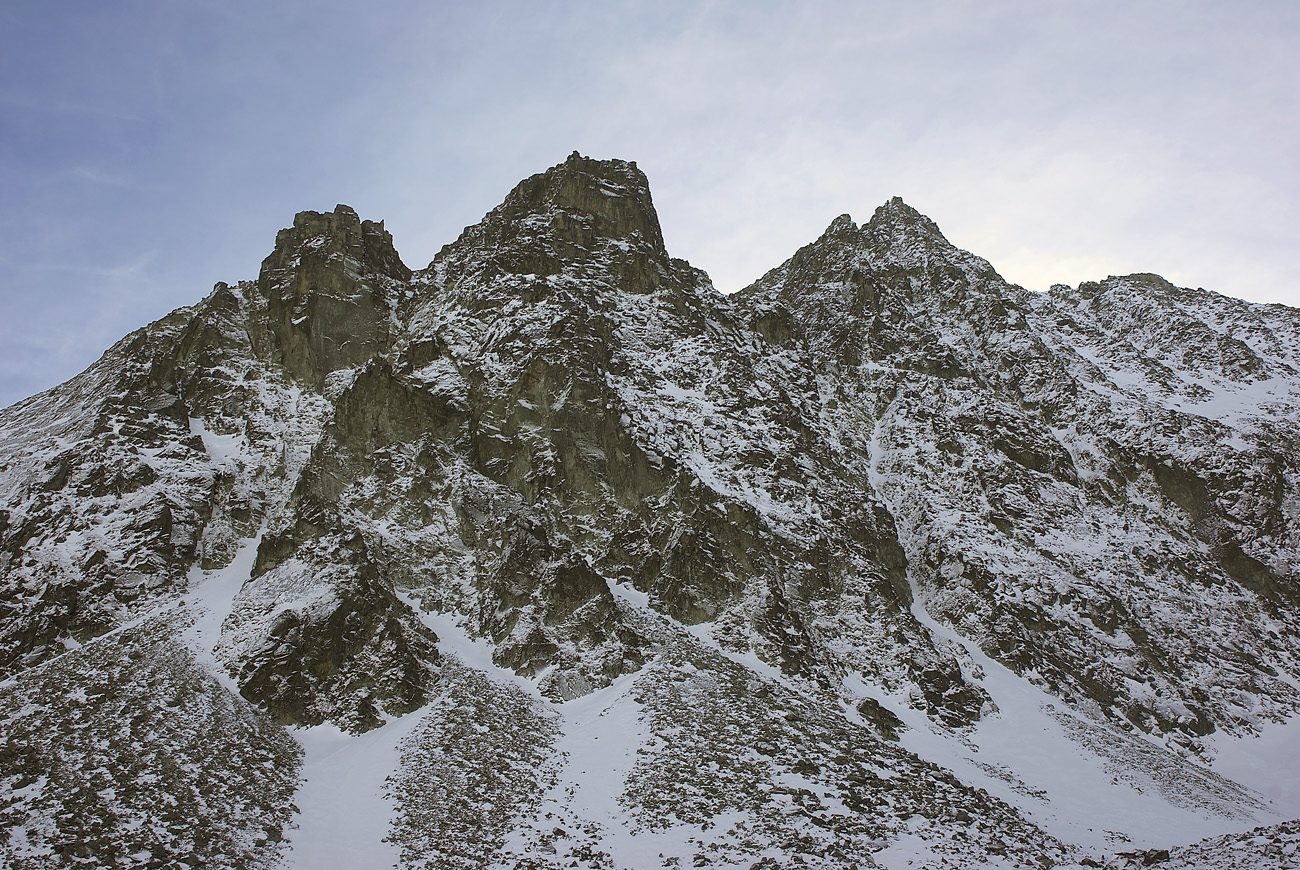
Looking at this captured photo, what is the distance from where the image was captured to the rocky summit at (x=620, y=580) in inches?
1044

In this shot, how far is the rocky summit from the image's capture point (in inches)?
1044

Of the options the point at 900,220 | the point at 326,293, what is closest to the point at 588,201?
the point at 326,293

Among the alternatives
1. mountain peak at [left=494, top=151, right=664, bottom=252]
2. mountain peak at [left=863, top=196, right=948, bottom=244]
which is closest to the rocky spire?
mountain peak at [left=494, top=151, right=664, bottom=252]

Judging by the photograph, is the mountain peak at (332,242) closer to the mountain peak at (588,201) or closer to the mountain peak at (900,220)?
the mountain peak at (588,201)

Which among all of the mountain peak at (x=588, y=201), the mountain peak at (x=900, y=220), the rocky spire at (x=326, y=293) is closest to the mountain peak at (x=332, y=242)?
the rocky spire at (x=326, y=293)

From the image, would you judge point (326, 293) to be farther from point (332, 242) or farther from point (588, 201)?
point (588, 201)

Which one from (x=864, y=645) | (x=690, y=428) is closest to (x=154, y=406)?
(x=690, y=428)

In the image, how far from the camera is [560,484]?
151ft

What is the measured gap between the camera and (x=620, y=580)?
43.0 metres

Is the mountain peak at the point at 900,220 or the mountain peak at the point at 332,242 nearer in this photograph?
the mountain peak at the point at 332,242

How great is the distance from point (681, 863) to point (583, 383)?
3130cm

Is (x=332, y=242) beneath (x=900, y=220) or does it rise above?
beneath

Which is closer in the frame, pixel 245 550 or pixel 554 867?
pixel 554 867

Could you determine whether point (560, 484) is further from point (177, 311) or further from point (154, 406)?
point (177, 311)
